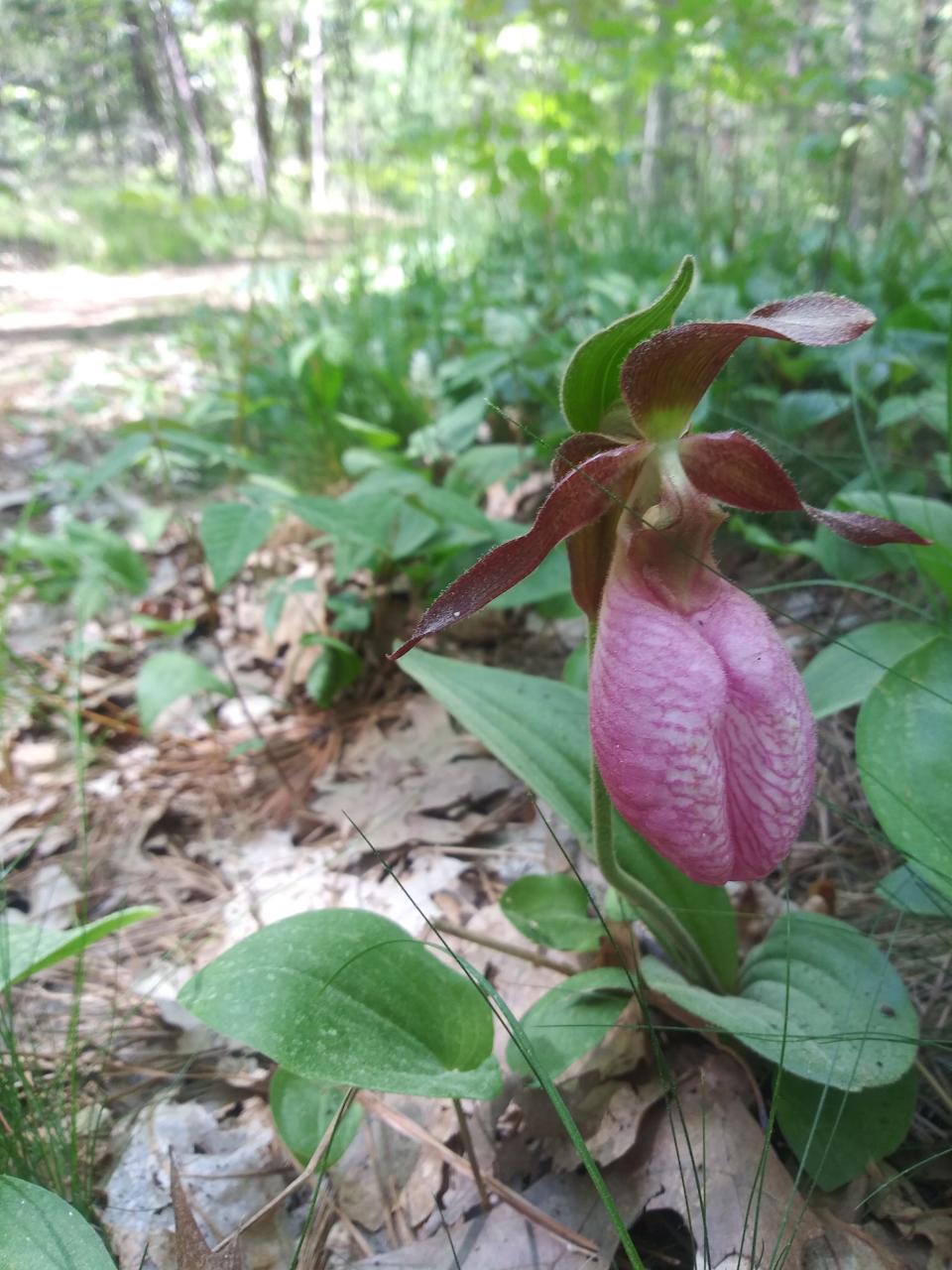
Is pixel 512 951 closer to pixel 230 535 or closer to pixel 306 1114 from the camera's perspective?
pixel 306 1114

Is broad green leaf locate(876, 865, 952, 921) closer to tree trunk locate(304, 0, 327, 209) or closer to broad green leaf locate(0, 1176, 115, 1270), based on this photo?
broad green leaf locate(0, 1176, 115, 1270)

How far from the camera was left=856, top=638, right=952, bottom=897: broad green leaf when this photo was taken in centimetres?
81

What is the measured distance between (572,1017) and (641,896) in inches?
6.7

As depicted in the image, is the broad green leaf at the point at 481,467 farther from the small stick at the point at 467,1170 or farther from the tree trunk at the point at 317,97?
the tree trunk at the point at 317,97

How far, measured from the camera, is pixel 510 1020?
0.76 meters

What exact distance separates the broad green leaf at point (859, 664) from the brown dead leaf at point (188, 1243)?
2.80 feet

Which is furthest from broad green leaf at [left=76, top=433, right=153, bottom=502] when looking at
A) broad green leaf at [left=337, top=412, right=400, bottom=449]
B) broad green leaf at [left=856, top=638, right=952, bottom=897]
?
broad green leaf at [left=856, top=638, right=952, bottom=897]

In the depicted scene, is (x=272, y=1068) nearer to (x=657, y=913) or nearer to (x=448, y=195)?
(x=657, y=913)

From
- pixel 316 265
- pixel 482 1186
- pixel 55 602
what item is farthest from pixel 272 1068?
pixel 316 265

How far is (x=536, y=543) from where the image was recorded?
699mm

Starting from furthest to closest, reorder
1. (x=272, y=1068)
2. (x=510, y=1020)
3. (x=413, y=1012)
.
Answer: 1. (x=272, y=1068)
2. (x=413, y=1012)
3. (x=510, y=1020)

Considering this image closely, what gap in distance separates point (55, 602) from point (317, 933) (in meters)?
2.16

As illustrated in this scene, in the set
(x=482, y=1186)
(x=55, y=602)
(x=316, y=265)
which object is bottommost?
(x=55, y=602)

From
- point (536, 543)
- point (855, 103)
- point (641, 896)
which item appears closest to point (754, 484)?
point (536, 543)
